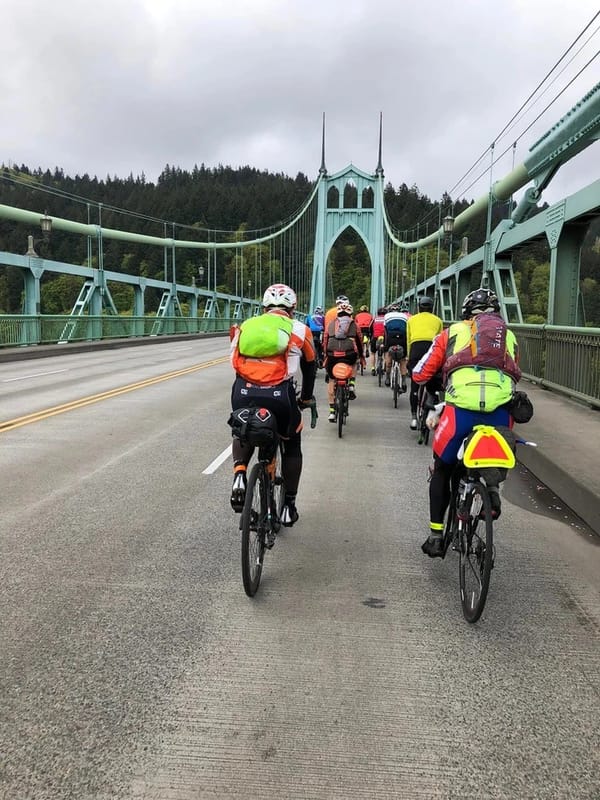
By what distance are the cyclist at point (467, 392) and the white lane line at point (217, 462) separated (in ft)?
10.3

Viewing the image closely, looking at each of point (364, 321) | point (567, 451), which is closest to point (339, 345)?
point (567, 451)

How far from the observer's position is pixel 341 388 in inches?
370

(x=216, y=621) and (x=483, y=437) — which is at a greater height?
(x=483, y=437)

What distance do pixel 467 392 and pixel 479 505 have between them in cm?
63

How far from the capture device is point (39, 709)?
2662mm

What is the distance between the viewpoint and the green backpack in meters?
4.08

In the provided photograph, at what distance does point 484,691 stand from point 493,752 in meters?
0.43

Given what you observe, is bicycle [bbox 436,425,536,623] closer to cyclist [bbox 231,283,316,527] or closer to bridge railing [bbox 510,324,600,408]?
cyclist [bbox 231,283,316,527]

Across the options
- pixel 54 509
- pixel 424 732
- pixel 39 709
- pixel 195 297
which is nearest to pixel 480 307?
pixel 424 732

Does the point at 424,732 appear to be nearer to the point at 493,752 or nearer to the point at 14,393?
the point at 493,752

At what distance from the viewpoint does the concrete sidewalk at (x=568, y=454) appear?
5.75 m

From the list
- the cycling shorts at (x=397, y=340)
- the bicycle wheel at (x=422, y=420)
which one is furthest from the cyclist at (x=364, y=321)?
the bicycle wheel at (x=422, y=420)

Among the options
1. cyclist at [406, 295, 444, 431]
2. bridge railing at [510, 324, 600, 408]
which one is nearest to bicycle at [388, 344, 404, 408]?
bridge railing at [510, 324, 600, 408]

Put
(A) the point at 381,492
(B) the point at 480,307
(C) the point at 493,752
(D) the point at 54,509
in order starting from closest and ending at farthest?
(C) the point at 493,752
(B) the point at 480,307
(D) the point at 54,509
(A) the point at 381,492
